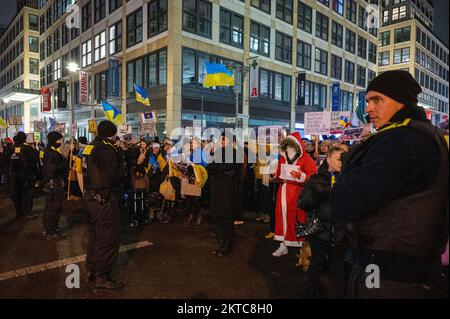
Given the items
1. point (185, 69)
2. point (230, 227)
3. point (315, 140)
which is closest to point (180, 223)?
point (230, 227)

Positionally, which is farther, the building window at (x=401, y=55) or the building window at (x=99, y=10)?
the building window at (x=401, y=55)

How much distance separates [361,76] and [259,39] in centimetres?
2048

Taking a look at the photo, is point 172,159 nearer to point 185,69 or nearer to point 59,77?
point 185,69

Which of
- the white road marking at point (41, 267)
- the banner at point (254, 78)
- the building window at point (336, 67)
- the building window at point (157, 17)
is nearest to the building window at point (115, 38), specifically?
the building window at point (157, 17)

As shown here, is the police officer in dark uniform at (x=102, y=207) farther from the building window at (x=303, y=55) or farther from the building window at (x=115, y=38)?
the building window at (x=303, y=55)

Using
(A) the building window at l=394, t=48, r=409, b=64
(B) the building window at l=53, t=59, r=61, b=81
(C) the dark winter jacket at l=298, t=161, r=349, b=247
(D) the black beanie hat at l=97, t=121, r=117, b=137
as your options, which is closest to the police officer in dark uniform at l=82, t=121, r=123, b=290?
(D) the black beanie hat at l=97, t=121, r=117, b=137

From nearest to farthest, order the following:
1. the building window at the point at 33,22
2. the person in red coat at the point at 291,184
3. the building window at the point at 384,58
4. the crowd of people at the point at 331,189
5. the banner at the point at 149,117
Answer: the crowd of people at the point at 331,189, the person in red coat at the point at 291,184, the banner at the point at 149,117, the building window at the point at 33,22, the building window at the point at 384,58

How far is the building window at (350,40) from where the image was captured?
38.5 meters

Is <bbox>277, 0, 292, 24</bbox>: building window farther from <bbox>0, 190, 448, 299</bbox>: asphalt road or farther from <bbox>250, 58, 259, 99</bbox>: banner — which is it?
<bbox>0, 190, 448, 299</bbox>: asphalt road

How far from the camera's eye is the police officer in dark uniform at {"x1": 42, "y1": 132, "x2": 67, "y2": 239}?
6.65m

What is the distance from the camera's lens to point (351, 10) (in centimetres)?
3894

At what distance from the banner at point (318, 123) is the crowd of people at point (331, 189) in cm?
194

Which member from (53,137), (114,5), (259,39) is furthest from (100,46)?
(53,137)

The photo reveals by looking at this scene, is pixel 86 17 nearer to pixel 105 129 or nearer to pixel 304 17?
pixel 304 17
